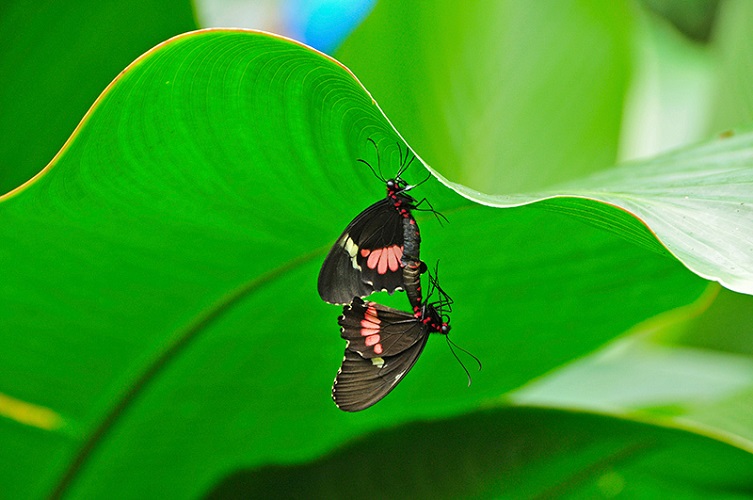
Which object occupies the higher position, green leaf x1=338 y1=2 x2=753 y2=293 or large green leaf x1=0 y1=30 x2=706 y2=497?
green leaf x1=338 y1=2 x2=753 y2=293

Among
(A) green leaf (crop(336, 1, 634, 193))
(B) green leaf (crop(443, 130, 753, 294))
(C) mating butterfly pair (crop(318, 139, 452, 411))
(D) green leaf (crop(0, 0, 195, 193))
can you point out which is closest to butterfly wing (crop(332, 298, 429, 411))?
(C) mating butterfly pair (crop(318, 139, 452, 411))

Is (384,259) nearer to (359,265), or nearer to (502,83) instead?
(359,265)

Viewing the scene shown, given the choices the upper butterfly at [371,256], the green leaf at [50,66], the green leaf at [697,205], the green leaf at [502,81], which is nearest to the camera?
the green leaf at [697,205]

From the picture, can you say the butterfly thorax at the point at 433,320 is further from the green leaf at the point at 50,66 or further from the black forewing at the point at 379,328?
the green leaf at the point at 50,66

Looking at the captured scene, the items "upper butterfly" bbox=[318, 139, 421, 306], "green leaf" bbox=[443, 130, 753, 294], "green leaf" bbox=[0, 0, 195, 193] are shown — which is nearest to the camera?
"green leaf" bbox=[443, 130, 753, 294]

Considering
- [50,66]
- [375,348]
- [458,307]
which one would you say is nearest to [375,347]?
[375,348]

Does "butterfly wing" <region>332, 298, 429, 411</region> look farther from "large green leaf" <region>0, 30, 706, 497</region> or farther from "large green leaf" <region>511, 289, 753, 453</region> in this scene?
"large green leaf" <region>511, 289, 753, 453</region>

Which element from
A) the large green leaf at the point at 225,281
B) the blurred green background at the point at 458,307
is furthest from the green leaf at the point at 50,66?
the large green leaf at the point at 225,281

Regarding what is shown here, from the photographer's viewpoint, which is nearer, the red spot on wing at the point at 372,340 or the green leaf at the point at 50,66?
the red spot on wing at the point at 372,340
